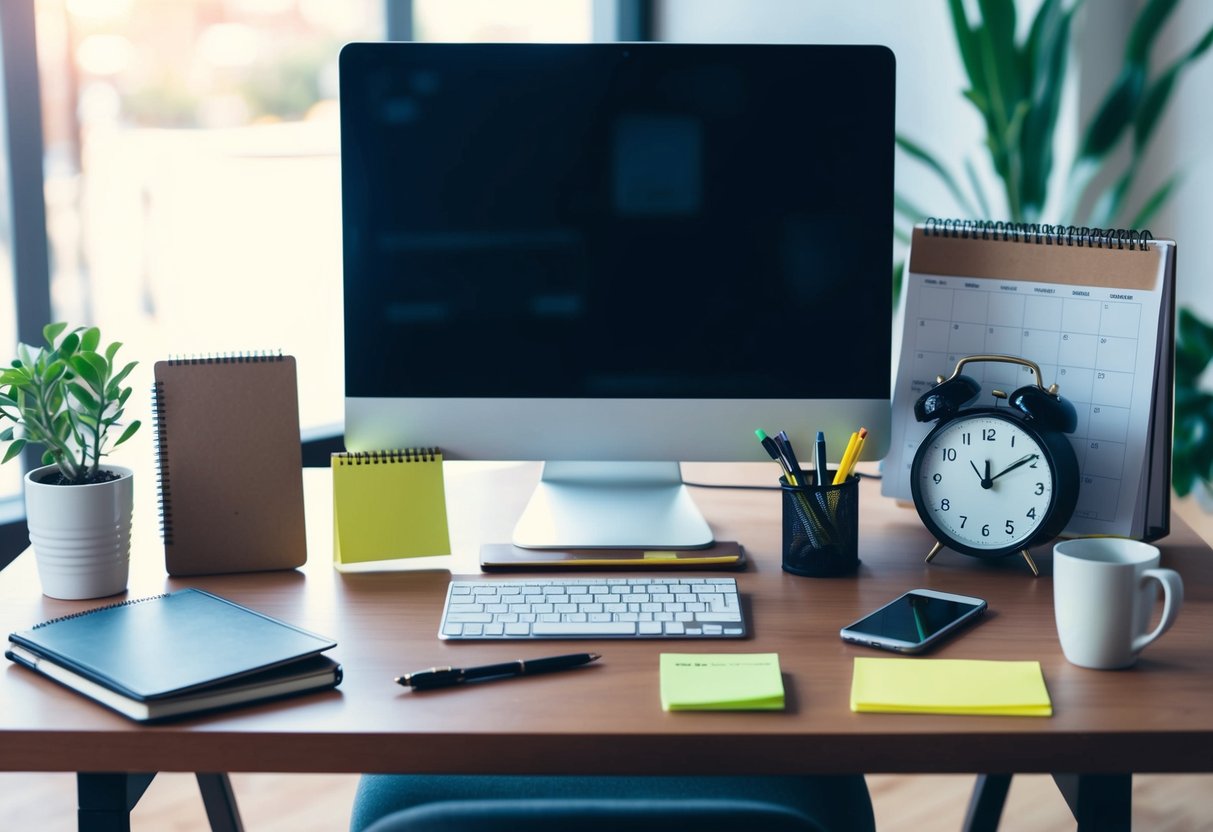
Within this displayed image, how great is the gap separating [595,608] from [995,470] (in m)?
0.44

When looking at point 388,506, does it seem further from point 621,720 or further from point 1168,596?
point 1168,596

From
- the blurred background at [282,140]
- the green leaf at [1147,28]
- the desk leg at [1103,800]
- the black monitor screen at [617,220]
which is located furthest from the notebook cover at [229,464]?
the green leaf at [1147,28]

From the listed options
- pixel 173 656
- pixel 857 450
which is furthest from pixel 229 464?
pixel 857 450

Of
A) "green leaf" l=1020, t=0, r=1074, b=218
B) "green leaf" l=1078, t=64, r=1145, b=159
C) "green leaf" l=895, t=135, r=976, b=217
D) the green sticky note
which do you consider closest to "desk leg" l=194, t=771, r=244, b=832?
the green sticky note

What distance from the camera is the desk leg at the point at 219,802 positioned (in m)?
1.50

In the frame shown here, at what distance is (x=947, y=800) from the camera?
7.22 ft

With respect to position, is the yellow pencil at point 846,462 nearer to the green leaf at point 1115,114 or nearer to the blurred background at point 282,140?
the blurred background at point 282,140

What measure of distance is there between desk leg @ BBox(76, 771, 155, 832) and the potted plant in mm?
253

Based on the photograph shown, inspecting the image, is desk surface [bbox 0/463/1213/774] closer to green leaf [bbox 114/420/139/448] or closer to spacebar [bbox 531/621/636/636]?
spacebar [bbox 531/621/636/636]

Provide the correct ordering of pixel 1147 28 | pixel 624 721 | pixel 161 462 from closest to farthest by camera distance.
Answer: pixel 624 721 → pixel 161 462 → pixel 1147 28

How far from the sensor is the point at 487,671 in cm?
98

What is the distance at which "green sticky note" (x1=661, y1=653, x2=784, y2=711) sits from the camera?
0.92 meters

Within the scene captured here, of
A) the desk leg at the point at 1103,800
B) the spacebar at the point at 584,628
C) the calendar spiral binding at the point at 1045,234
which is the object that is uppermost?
the calendar spiral binding at the point at 1045,234

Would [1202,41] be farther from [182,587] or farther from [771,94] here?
[182,587]
